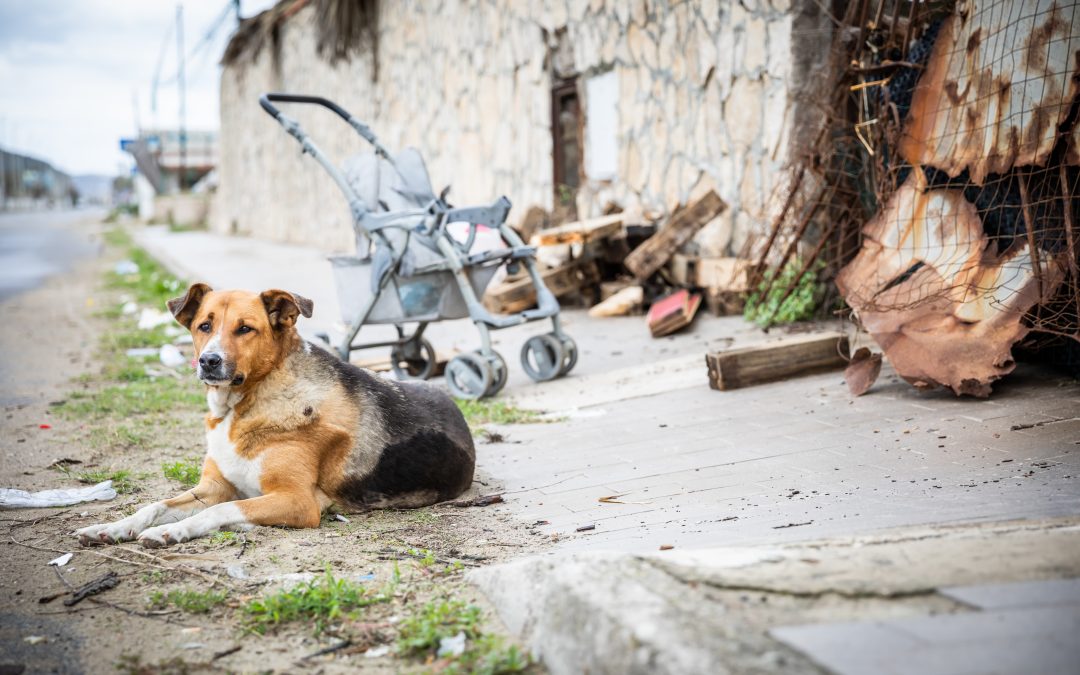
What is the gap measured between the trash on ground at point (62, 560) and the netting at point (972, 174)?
169 inches

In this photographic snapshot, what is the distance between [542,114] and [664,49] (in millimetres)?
2646

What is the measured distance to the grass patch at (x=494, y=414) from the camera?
19.2ft

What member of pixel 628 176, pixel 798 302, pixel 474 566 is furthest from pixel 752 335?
pixel 474 566

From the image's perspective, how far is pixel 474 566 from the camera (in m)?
3.28

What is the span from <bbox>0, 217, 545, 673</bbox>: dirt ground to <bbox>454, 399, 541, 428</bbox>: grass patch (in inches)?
52.8

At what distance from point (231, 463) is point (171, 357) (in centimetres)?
464

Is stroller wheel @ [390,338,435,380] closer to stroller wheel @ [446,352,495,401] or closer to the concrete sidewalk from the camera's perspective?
stroller wheel @ [446,352,495,401]

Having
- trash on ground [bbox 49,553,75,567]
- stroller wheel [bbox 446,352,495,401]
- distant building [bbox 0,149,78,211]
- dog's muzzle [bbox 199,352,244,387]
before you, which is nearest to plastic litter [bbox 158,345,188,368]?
stroller wheel [bbox 446,352,495,401]

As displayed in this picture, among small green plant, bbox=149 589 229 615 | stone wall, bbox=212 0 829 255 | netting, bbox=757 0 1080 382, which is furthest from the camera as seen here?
stone wall, bbox=212 0 829 255

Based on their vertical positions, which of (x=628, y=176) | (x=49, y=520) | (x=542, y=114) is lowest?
(x=49, y=520)

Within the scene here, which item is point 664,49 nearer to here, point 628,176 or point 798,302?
point 628,176

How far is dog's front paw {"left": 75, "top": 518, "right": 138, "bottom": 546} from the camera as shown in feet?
11.5

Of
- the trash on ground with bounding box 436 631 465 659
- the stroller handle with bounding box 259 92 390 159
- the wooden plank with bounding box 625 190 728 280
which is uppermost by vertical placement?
the stroller handle with bounding box 259 92 390 159

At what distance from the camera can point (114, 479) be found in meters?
4.46
